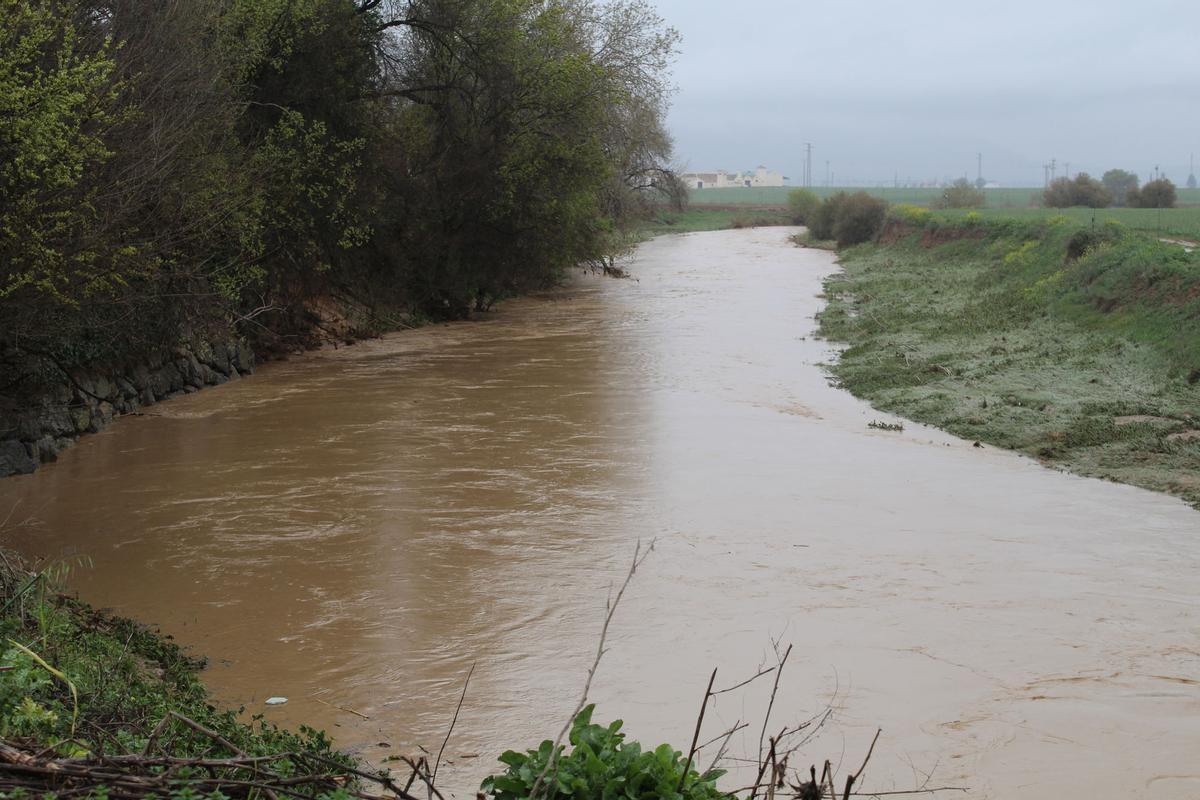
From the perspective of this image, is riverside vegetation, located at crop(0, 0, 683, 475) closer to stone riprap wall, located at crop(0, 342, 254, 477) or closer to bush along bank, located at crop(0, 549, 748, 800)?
stone riprap wall, located at crop(0, 342, 254, 477)

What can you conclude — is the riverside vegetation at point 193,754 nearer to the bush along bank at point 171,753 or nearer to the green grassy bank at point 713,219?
the bush along bank at point 171,753

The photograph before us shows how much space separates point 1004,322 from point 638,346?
26.6 feet

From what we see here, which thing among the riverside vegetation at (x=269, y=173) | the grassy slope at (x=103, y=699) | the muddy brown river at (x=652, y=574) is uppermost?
the riverside vegetation at (x=269, y=173)

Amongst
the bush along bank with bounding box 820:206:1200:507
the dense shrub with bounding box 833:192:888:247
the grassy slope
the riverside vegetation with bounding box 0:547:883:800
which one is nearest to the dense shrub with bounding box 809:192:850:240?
the dense shrub with bounding box 833:192:888:247

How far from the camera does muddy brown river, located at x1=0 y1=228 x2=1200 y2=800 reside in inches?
294

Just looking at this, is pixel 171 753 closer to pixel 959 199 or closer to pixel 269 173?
pixel 269 173

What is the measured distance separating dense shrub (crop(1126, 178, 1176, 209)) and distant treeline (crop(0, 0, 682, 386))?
41379mm

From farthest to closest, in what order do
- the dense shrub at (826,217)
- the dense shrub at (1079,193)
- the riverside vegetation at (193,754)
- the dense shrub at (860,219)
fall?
the dense shrub at (1079,193)
the dense shrub at (826,217)
the dense shrub at (860,219)
the riverside vegetation at (193,754)

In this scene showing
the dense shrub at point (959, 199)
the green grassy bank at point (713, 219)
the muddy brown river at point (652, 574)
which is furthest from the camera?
the green grassy bank at point (713, 219)

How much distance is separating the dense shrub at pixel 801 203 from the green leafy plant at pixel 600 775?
244ft

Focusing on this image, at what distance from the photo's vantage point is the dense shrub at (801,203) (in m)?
78.4

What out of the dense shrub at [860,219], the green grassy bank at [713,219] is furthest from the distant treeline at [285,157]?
the green grassy bank at [713,219]

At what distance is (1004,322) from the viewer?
25.4 m

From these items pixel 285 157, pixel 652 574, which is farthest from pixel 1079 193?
pixel 652 574
